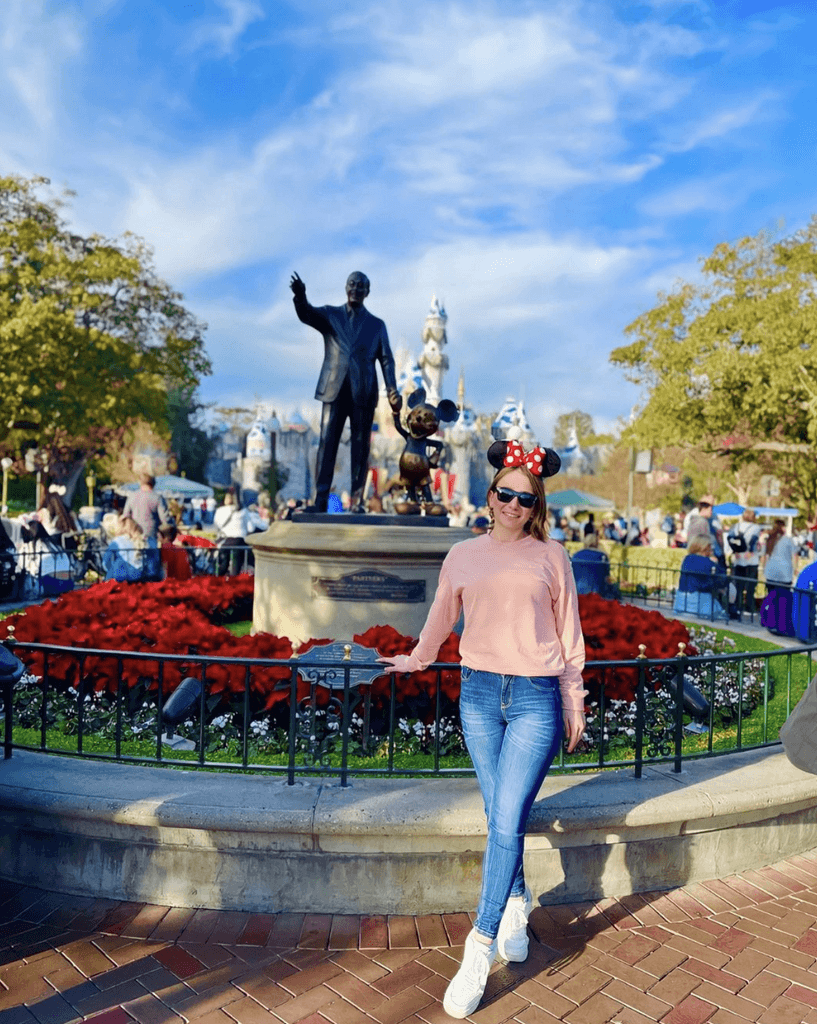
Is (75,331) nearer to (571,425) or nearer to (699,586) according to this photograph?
(699,586)

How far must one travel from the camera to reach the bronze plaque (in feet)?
23.4

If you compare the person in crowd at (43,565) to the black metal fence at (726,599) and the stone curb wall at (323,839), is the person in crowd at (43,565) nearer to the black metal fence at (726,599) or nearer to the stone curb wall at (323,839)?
the black metal fence at (726,599)

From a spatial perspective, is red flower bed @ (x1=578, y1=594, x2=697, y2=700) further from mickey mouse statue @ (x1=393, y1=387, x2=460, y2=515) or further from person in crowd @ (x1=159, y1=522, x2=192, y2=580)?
person in crowd @ (x1=159, y1=522, x2=192, y2=580)

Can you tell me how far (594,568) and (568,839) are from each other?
9.79m

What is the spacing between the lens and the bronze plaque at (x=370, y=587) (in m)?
7.12

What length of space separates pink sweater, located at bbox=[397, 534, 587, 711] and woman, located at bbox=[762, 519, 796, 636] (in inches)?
292

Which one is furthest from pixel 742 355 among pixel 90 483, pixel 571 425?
pixel 571 425

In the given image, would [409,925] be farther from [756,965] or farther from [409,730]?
[409,730]

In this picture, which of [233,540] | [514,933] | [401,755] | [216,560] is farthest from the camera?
[233,540]

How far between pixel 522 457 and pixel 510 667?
819 millimetres

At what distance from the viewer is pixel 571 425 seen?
386 ft

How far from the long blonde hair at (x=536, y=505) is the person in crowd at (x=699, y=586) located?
346 inches

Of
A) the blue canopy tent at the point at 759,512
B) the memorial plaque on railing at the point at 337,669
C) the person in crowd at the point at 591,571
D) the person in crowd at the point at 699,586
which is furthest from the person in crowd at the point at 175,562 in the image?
the blue canopy tent at the point at 759,512

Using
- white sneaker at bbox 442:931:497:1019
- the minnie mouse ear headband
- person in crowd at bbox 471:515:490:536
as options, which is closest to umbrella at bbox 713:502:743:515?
person in crowd at bbox 471:515:490:536
